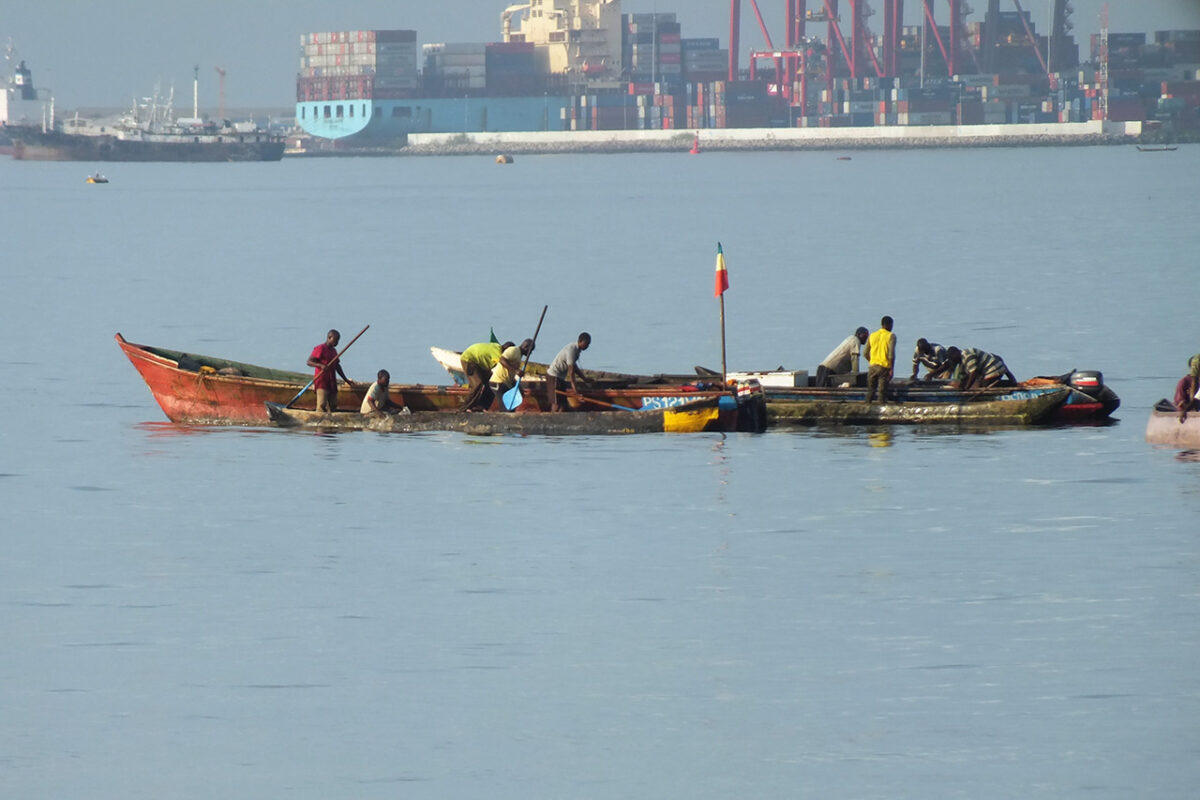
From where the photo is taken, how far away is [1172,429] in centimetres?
2538

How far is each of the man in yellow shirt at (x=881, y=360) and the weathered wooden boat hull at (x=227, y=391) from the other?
585 centimetres

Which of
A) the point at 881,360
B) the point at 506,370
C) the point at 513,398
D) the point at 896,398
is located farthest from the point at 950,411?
the point at 506,370

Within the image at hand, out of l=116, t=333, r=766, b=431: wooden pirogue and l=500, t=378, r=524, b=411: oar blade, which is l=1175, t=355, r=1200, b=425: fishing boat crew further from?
l=500, t=378, r=524, b=411: oar blade

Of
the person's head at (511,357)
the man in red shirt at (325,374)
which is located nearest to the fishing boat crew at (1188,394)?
the person's head at (511,357)

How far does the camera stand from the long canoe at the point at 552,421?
1045 inches

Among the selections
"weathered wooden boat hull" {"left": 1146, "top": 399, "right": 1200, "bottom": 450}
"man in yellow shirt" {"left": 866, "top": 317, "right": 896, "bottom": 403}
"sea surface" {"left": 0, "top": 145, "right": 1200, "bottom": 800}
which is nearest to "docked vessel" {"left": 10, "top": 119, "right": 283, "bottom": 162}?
"sea surface" {"left": 0, "top": 145, "right": 1200, "bottom": 800}

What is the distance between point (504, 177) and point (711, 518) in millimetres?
165625

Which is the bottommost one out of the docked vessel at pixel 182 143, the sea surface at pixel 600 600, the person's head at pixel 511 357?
the sea surface at pixel 600 600

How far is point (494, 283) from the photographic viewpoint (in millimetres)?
61656

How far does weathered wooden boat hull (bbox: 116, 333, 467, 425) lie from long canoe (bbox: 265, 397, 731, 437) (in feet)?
1.33

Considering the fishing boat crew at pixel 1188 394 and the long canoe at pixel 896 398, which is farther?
the long canoe at pixel 896 398

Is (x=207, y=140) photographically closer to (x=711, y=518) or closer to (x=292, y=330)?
(x=292, y=330)

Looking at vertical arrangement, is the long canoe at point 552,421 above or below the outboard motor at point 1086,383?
below

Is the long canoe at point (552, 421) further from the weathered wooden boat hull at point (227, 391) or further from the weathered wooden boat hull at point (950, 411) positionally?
the weathered wooden boat hull at point (950, 411)
